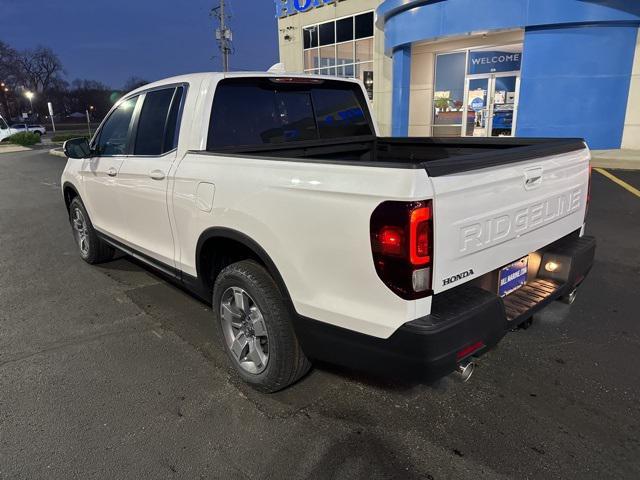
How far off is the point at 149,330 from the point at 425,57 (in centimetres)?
1735

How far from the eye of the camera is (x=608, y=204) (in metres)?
8.08

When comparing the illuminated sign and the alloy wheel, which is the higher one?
the illuminated sign

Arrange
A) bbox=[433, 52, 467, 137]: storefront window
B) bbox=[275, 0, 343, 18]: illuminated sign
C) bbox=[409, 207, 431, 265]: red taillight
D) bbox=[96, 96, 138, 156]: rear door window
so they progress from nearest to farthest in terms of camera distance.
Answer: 1. bbox=[409, 207, 431, 265]: red taillight
2. bbox=[96, 96, 138, 156]: rear door window
3. bbox=[433, 52, 467, 137]: storefront window
4. bbox=[275, 0, 343, 18]: illuminated sign

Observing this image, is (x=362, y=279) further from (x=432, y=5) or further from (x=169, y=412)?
(x=432, y=5)

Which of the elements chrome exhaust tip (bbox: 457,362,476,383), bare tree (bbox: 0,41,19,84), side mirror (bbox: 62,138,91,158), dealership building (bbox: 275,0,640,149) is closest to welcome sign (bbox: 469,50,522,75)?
dealership building (bbox: 275,0,640,149)

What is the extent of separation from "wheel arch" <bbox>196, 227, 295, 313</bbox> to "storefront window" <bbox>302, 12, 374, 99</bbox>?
1954 centimetres

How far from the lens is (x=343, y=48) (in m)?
24.0

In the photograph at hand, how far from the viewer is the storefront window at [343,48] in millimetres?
22688

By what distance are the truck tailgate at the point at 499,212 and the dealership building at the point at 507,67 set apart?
517 inches

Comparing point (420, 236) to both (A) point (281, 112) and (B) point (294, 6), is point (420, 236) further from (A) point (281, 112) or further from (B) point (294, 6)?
(B) point (294, 6)

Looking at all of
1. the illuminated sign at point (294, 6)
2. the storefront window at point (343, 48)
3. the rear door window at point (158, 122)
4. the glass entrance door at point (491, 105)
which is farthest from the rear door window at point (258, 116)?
the illuminated sign at point (294, 6)

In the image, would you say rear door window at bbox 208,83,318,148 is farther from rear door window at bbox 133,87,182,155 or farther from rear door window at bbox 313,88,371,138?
rear door window at bbox 133,87,182,155

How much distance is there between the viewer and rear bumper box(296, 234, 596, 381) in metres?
2.17

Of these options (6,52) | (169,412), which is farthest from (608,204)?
(6,52)
